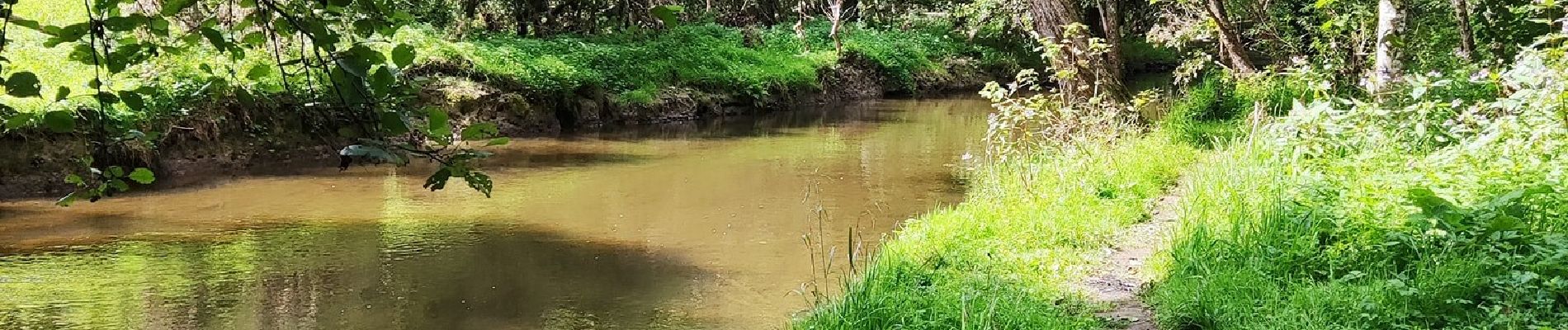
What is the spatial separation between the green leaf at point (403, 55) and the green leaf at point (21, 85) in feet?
1.61

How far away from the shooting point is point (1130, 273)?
5.53 m

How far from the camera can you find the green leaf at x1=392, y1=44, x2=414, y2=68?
5.73 feet

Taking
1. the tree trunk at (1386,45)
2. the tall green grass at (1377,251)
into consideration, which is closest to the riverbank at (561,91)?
the tall green grass at (1377,251)

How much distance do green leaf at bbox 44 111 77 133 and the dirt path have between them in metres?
3.77

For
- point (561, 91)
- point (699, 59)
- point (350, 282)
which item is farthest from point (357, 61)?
point (699, 59)

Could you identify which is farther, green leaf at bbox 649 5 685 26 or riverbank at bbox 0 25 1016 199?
riverbank at bbox 0 25 1016 199

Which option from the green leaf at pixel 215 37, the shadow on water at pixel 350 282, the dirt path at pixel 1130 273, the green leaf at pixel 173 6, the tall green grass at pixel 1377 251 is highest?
the green leaf at pixel 173 6

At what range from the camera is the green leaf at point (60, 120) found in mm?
1698

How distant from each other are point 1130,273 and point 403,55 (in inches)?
175

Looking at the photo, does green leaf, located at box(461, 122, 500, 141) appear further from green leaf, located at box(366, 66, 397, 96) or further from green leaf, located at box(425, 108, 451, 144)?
green leaf, located at box(366, 66, 397, 96)

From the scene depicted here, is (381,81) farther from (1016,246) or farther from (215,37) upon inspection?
(1016,246)

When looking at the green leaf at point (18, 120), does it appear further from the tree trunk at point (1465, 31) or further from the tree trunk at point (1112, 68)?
the tree trunk at point (1465, 31)

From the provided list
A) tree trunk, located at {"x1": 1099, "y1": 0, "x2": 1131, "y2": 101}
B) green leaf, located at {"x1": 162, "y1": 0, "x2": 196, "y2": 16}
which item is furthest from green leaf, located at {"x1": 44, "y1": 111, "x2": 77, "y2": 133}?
tree trunk, located at {"x1": 1099, "y1": 0, "x2": 1131, "y2": 101}

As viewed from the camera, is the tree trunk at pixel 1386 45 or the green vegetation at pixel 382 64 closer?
the green vegetation at pixel 382 64
